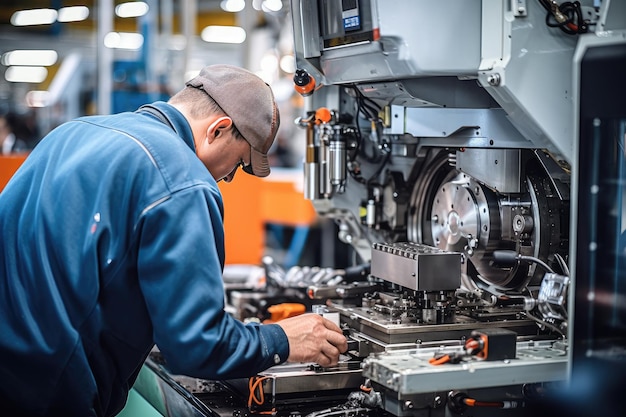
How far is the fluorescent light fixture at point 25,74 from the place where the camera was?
23156mm

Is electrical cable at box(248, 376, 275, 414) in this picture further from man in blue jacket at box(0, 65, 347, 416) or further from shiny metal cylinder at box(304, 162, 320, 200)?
shiny metal cylinder at box(304, 162, 320, 200)

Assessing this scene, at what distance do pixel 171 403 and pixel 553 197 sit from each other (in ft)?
4.84

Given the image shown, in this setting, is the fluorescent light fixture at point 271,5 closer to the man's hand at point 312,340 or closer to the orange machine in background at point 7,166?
the orange machine in background at point 7,166

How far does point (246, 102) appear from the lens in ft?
8.11

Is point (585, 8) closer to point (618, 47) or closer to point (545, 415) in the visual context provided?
point (618, 47)

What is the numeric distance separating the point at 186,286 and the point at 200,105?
0.63 meters

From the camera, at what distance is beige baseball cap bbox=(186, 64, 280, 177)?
2.46 m

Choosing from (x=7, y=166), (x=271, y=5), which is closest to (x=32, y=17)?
(x=7, y=166)

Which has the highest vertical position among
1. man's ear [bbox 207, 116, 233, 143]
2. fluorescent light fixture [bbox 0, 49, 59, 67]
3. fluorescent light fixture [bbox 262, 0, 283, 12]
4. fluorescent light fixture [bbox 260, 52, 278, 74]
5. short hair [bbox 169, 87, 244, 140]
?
fluorescent light fixture [bbox 0, 49, 59, 67]

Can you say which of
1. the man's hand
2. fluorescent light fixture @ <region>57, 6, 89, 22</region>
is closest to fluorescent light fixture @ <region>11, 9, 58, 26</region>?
fluorescent light fixture @ <region>57, 6, 89, 22</region>

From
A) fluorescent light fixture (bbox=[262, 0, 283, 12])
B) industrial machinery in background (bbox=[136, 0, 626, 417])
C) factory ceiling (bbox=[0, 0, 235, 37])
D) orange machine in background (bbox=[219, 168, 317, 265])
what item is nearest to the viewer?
industrial machinery in background (bbox=[136, 0, 626, 417])

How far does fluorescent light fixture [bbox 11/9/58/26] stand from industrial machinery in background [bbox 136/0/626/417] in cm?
1681

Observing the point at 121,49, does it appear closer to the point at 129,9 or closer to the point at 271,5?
the point at 129,9

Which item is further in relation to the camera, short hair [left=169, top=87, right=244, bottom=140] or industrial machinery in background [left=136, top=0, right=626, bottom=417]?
short hair [left=169, top=87, right=244, bottom=140]
